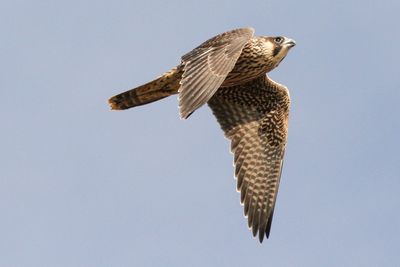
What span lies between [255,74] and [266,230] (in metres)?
2.72

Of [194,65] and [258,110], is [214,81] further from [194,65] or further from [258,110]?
[258,110]

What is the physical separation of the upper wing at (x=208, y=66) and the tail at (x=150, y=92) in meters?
0.53

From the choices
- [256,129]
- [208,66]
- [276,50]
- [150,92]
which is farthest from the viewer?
[256,129]

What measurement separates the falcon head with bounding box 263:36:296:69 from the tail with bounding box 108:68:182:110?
1.62 meters

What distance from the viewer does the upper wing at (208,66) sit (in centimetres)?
1628

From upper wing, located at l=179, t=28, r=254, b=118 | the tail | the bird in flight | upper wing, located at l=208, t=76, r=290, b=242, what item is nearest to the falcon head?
the bird in flight

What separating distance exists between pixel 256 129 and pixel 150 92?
8.02ft

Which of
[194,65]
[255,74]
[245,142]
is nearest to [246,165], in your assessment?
[245,142]

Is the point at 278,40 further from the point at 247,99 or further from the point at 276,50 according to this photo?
the point at 247,99

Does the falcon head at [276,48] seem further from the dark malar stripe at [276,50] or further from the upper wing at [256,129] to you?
the upper wing at [256,129]

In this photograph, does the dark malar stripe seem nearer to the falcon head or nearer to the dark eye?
the falcon head

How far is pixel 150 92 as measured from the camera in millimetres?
18844

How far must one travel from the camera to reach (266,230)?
19250mm

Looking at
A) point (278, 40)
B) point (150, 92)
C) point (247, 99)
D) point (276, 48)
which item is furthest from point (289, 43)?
point (150, 92)
